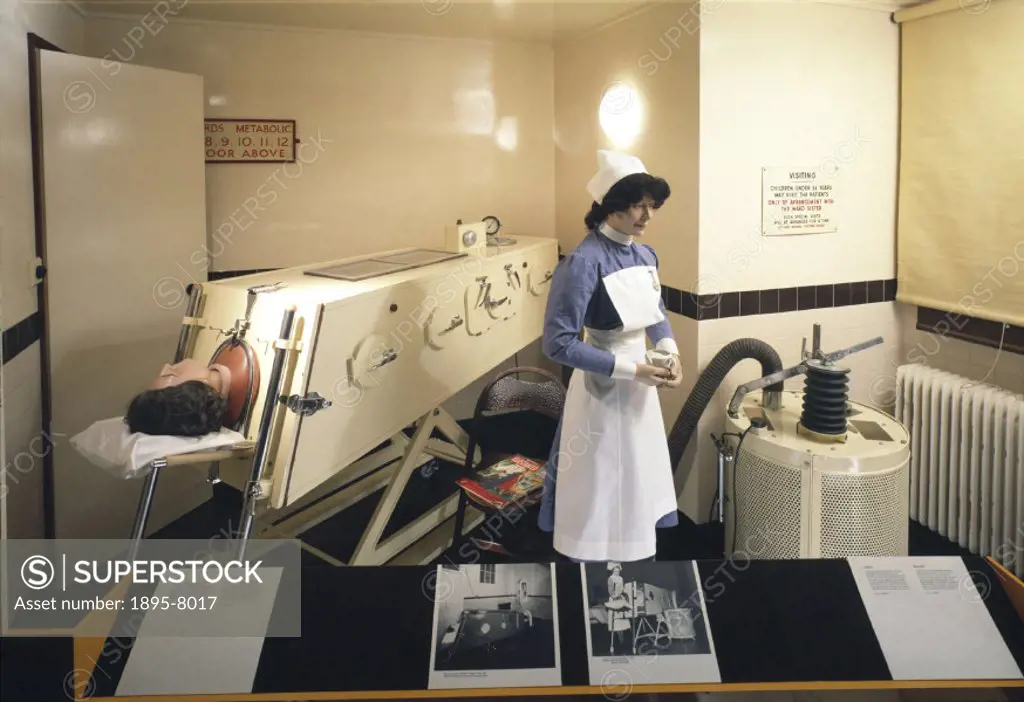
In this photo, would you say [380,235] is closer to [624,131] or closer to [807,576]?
[624,131]

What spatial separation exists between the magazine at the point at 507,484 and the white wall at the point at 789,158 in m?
0.84

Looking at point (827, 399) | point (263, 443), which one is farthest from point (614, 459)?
point (263, 443)

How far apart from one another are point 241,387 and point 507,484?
0.99m

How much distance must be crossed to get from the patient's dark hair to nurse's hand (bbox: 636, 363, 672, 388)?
4.03 ft

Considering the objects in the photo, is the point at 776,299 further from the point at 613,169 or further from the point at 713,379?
the point at 613,169

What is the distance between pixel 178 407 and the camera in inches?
73.6

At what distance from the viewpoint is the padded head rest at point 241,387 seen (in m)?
2.07

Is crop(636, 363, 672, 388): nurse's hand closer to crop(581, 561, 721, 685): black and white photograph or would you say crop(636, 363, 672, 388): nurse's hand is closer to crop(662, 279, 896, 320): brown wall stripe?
crop(581, 561, 721, 685): black and white photograph

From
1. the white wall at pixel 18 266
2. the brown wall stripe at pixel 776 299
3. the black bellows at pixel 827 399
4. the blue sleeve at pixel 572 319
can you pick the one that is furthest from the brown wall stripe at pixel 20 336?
the black bellows at pixel 827 399

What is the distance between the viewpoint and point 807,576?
1.36m

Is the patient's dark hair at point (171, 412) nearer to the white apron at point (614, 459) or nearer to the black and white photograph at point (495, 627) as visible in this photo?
the black and white photograph at point (495, 627)

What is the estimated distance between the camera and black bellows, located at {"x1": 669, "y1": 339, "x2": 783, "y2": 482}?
2775 millimetres

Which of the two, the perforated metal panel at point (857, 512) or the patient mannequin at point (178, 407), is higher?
the patient mannequin at point (178, 407)

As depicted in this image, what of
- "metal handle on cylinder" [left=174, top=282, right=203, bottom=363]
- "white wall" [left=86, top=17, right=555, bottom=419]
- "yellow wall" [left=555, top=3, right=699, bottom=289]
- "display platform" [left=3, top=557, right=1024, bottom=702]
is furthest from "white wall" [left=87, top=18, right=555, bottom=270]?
"display platform" [left=3, top=557, right=1024, bottom=702]
